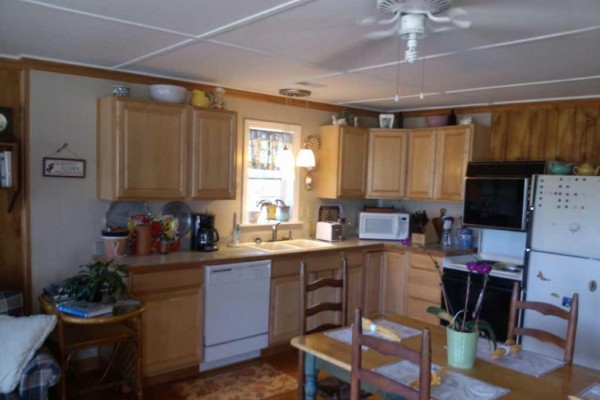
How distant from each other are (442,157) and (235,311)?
2.51 m

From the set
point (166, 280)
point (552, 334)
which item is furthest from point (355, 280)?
point (552, 334)

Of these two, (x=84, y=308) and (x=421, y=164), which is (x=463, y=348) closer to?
(x=84, y=308)

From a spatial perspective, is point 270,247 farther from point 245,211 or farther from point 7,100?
point 7,100

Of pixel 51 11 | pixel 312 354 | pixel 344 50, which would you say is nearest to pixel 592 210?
pixel 344 50

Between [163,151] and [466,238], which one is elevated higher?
[163,151]

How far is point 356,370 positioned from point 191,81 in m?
2.85

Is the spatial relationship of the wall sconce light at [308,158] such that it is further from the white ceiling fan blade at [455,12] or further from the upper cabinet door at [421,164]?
the white ceiling fan blade at [455,12]

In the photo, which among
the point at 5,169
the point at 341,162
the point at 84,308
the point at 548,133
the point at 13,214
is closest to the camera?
the point at 84,308

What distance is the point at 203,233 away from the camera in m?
3.89

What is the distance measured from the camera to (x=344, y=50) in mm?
2756

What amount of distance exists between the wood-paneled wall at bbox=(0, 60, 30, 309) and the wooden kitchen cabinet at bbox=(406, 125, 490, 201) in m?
3.49

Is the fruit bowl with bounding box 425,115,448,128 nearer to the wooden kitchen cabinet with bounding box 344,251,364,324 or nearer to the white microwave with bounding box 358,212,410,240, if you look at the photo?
the white microwave with bounding box 358,212,410,240

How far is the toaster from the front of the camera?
472cm

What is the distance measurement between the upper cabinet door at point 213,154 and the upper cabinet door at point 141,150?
96 millimetres
